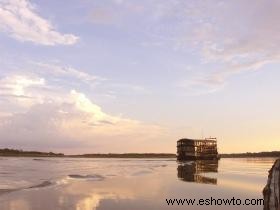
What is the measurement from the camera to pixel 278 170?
17.6ft

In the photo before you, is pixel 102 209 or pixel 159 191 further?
pixel 159 191

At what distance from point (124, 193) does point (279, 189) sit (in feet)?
52.6

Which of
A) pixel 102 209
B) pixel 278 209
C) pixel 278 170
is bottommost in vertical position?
pixel 102 209

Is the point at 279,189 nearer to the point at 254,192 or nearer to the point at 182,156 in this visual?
the point at 254,192

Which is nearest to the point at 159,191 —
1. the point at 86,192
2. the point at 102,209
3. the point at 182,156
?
the point at 86,192

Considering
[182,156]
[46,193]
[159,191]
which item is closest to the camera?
[46,193]

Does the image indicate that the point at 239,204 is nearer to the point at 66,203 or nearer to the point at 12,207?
the point at 66,203

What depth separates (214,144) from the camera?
93688 mm

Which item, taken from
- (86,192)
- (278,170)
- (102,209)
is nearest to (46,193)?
(86,192)

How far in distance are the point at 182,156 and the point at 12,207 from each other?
251 ft

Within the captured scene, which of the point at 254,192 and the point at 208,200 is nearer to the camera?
the point at 208,200

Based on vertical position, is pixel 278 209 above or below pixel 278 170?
below

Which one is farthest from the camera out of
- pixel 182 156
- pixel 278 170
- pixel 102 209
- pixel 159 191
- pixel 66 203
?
pixel 182 156

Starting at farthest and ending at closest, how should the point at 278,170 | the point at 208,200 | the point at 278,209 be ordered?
1. the point at 208,200
2. the point at 278,170
3. the point at 278,209
